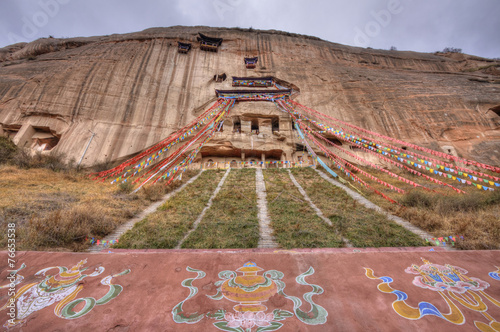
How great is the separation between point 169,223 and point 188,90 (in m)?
18.4

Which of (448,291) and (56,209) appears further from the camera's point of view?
(56,209)

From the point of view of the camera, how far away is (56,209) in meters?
6.21

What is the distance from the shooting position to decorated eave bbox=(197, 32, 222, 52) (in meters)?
25.6

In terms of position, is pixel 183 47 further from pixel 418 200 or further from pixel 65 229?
pixel 418 200

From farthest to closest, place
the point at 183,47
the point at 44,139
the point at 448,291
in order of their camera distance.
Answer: the point at 183,47
the point at 44,139
the point at 448,291

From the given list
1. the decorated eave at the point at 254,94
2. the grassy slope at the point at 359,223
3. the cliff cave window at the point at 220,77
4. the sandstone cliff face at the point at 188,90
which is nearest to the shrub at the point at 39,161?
the sandstone cliff face at the point at 188,90

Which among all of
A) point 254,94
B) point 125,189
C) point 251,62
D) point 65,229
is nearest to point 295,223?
point 65,229

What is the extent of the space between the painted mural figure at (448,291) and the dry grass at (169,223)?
177 inches

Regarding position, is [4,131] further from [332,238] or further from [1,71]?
[332,238]

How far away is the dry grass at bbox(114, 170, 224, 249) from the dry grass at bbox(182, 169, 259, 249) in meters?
0.44

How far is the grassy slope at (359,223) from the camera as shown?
4.98 metres

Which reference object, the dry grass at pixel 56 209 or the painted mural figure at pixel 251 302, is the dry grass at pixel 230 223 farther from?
the dry grass at pixel 56 209

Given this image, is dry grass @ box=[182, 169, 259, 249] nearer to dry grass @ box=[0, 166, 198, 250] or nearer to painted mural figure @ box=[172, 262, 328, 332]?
painted mural figure @ box=[172, 262, 328, 332]

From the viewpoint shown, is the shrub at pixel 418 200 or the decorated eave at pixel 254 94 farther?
the decorated eave at pixel 254 94
